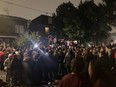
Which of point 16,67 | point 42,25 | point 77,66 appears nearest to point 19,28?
point 42,25

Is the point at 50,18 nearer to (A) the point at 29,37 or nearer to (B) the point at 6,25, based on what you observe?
(B) the point at 6,25

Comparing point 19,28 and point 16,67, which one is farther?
point 19,28

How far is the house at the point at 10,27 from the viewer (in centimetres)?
6416

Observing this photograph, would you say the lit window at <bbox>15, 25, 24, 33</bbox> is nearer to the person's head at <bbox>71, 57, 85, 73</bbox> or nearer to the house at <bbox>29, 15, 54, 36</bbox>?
the house at <bbox>29, 15, 54, 36</bbox>

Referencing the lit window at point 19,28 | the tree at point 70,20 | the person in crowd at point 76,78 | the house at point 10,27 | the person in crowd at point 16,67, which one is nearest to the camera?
the person in crowd at point 76,78

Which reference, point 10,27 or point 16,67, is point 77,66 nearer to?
point 16,67

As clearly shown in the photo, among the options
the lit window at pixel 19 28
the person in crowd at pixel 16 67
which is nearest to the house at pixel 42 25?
the lit window at pixel 19 28

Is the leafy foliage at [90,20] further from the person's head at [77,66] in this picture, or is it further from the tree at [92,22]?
the person's head at [77,66]

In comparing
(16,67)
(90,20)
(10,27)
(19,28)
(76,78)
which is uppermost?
(90,20)

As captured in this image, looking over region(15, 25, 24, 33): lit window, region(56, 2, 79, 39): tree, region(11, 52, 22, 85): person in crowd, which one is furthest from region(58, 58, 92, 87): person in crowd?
region(15, 25, 24, 33): lit window

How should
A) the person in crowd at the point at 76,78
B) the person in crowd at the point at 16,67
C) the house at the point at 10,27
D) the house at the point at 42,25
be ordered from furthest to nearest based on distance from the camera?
the house at the point at 42,25 < the house at the point at 10,27 < the person in crowd at the point at 16,67 < the person in crowd at the point at 76,78

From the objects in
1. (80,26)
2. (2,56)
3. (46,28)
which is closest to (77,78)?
(2,56)

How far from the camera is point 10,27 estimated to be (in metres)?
67.9

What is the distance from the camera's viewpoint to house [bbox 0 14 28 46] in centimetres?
6416
